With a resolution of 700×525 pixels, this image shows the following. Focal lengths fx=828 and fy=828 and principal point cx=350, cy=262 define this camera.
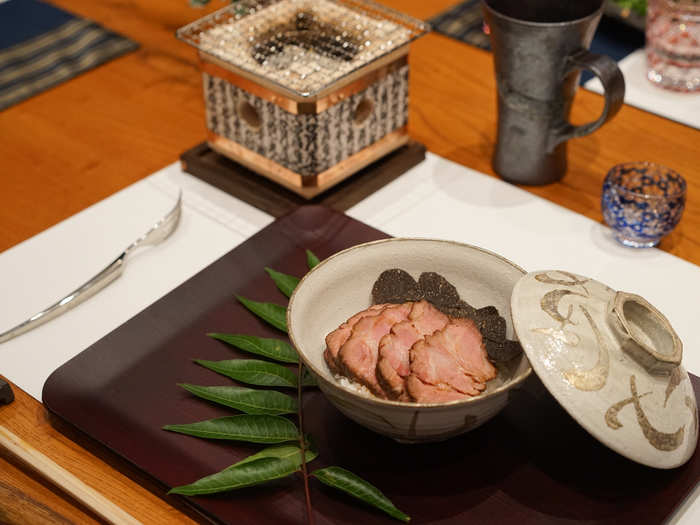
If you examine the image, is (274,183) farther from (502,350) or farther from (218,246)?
(502,350)

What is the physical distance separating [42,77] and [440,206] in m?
0.80

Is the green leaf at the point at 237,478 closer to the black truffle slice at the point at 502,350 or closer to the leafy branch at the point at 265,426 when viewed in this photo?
the leafy branch at the point at 265,426

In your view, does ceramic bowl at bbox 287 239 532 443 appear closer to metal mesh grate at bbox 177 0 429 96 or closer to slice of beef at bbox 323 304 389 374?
slice of beef at bbox 323 304 389 374

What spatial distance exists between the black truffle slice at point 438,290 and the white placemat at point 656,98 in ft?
2.30

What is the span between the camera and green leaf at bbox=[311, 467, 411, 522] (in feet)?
2.39

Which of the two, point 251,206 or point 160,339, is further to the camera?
point 251,206

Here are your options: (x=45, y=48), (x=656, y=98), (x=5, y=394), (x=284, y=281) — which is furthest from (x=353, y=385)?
(x=45, y=48)

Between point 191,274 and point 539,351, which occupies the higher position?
point 539,351

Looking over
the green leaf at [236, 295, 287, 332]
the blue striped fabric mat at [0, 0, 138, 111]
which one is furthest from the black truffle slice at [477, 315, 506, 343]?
the blue striped fabric mat at [0, 0, 138, 111]

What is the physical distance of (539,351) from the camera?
718 millimetres

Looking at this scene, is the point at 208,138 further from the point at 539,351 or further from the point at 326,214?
the point at 539,351

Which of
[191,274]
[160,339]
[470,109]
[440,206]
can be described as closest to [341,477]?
[160,339]

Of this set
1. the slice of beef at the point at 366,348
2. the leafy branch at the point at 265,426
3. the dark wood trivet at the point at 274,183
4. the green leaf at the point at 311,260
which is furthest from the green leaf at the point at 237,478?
the dark wood trivet at the point at 274,183

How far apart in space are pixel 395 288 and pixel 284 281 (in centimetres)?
17
